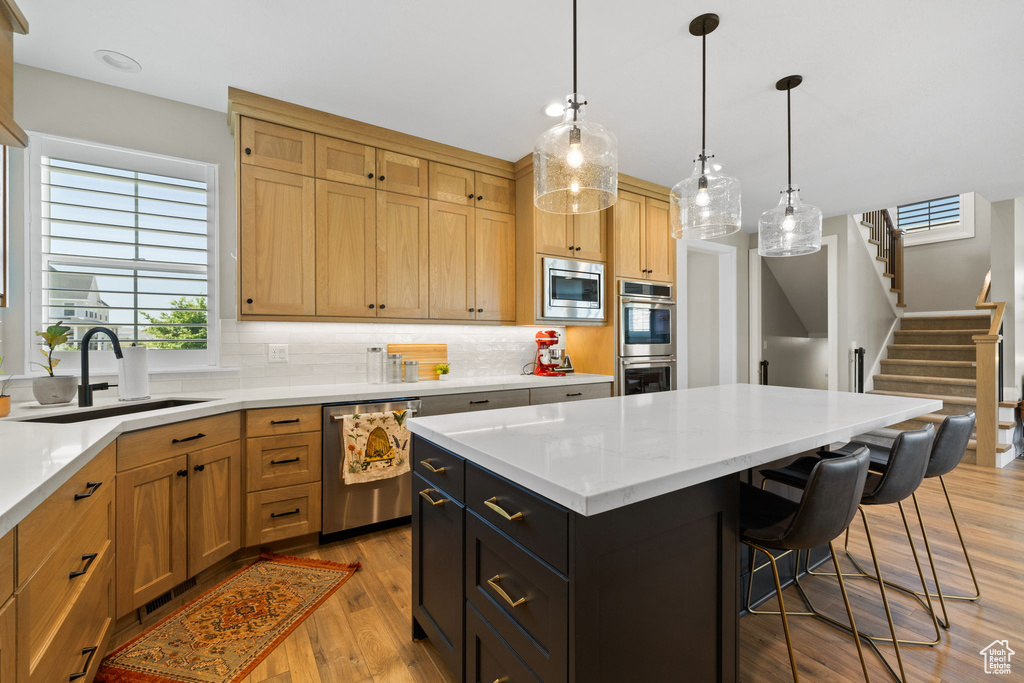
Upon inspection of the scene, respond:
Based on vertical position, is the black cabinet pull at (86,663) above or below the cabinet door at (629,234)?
below

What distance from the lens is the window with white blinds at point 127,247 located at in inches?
95.0

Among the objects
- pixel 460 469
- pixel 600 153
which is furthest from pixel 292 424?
pixel 600 153

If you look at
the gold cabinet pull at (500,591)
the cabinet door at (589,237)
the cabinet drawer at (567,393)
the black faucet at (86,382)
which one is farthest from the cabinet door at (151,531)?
the cabinet door at (589,237)

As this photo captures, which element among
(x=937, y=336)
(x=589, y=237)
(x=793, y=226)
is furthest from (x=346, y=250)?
(x=937, y=336)

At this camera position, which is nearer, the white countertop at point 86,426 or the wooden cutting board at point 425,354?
the white countertop at point 86,426

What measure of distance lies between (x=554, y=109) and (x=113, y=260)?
2.71 meters

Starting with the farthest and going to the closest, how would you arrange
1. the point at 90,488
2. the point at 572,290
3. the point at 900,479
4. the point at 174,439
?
the point at 572,290, the point at 174,439, the point at 900,479, the point at 90,488

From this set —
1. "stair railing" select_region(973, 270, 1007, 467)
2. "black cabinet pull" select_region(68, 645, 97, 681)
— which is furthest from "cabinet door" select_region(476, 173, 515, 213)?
"stair railing" select_region(973, 270, 1007, 467)

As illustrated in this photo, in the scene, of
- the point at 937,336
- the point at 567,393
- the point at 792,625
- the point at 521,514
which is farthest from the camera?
the point at 937,336

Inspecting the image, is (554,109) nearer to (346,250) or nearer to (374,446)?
(346,250)

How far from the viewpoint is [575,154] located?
1.49 meters

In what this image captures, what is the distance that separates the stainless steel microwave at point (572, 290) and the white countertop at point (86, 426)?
0.58 metres

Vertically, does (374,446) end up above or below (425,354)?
below

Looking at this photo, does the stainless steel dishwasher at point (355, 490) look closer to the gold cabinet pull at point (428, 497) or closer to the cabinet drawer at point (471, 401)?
the cabinet drawer at point (471, 401)
